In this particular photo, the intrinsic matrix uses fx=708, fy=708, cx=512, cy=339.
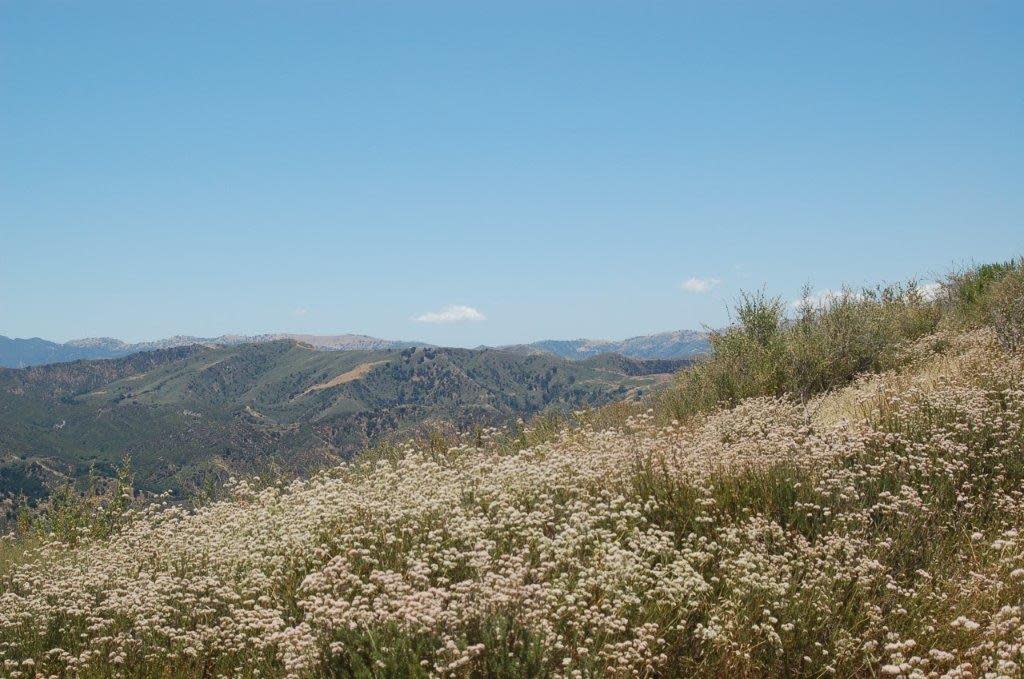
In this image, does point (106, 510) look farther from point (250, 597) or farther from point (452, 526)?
point (452, 526)

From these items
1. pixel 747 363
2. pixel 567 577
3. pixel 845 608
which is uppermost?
pixel 747 363

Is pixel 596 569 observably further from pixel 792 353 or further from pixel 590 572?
pixel 792 353

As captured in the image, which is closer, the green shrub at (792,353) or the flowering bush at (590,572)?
the flowering bush at (590,572)

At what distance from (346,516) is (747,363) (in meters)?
11.4

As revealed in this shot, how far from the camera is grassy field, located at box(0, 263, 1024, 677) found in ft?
16.1

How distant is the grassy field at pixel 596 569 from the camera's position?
4910 millimetres

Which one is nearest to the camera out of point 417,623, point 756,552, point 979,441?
point 417,623

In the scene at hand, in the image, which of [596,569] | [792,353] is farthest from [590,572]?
[792,353]

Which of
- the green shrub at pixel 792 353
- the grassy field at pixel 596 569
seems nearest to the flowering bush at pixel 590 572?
the grassy field at pixel 596 569

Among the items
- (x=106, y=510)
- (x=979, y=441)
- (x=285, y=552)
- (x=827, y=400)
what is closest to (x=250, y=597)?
(x=285, y=552)

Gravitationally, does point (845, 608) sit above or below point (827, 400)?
below

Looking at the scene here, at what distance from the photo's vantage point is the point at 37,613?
21.6 feet

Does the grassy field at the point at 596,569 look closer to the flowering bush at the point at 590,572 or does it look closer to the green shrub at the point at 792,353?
the flowering bush at the point at 590,572

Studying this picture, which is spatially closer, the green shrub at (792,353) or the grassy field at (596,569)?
the grassy field at (596,569)
